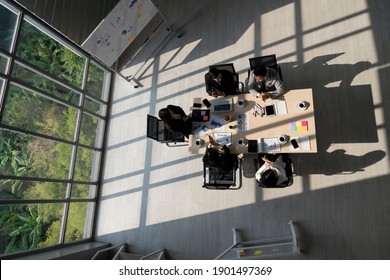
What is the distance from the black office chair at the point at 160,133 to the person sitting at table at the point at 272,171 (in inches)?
56.7

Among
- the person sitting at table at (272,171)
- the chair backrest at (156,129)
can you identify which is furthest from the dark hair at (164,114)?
the person sitting at table at (272,171)

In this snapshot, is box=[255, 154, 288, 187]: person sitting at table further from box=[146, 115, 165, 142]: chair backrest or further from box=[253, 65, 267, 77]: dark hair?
box=[146, 115, 165, 142]: chair backrest

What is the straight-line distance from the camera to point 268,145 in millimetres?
3502

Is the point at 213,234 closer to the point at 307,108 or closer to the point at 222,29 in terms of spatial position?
the point at 307,108

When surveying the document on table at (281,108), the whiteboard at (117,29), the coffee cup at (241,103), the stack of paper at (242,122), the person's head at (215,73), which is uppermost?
the whiteboard at (117,29)

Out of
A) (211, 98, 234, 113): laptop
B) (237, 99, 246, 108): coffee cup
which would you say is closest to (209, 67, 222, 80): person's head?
(211, 98, 234, 113): laptop

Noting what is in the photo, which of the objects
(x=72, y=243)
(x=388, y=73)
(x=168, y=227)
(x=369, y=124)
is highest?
(x=388, y=73)

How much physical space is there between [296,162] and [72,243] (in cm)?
410

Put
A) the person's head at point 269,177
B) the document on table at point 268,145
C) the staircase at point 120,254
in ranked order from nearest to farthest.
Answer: the person's head at point 269,177
the document on table at point 268,145
the staircase at point 120,254

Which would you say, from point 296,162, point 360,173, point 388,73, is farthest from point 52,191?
point 388,73

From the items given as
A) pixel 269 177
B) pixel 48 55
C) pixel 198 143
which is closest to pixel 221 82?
pixel 198 143

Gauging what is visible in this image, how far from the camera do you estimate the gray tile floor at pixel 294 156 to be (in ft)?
12.6

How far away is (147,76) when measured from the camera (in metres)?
5.69

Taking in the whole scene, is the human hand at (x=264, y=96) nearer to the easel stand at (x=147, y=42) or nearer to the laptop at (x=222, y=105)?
the laptop at (x=222, y=105)
